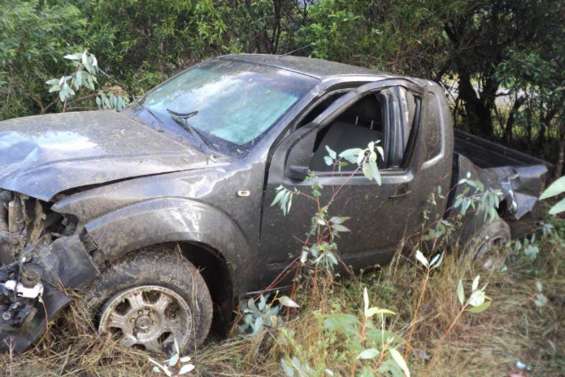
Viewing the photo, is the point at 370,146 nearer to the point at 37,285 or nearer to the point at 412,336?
the point at 412,336

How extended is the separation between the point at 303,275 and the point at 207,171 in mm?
895

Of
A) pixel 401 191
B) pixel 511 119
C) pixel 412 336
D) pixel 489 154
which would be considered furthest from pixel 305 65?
pixel 511 119

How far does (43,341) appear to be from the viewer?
2795 mm

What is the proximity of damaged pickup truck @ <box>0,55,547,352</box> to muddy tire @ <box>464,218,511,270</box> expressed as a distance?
0.43 metres

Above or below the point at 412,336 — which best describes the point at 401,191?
above

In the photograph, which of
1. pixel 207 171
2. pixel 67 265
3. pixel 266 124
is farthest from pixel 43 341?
pixel 266 124

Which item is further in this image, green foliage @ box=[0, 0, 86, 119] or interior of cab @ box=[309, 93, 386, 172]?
green foliage @ box=[0, 0, 86, 119]

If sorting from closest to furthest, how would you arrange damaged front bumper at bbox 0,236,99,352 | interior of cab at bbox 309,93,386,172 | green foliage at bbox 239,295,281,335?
damaged front bumper at bbox 0,236,99,352
green foliage at bbox 239,295,281,335
interior of cab at bbox 309,93,386,172

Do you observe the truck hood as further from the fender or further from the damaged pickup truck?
the fender

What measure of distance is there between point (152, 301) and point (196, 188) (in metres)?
0.61

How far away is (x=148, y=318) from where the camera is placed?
296cm

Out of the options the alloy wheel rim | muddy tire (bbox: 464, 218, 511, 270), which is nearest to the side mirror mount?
the alloy wheel rim

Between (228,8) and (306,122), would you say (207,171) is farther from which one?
(228,8)

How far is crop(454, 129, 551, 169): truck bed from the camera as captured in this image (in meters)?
5.00
